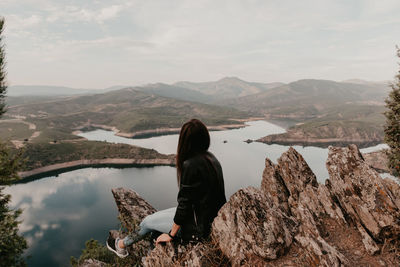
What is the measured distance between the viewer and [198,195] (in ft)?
15.7

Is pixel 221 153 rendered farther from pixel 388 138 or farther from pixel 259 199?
pixel 259 199

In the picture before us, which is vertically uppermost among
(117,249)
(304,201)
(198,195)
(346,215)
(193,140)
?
(193,140)

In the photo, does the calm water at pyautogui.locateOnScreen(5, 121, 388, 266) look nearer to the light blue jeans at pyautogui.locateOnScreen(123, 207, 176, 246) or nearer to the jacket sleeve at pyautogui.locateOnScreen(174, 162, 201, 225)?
the light blue jeans at pyautogui.locateOnScreen(123, 207, 176, 246)

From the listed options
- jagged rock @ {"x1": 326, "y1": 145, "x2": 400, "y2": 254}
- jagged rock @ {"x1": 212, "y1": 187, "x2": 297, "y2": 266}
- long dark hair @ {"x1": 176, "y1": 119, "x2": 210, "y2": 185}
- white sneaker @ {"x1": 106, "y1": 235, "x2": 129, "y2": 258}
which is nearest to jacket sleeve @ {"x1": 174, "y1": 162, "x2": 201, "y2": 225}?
long dark hair @ {"x1": 176, "y1": 119, "x2": 210, "y2": 185}

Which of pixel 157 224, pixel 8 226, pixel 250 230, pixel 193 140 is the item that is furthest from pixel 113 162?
pixel 193 140

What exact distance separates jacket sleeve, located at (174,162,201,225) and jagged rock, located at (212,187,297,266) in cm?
120

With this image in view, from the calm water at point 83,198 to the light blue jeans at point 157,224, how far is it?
50554mm

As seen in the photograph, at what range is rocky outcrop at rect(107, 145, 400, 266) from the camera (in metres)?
5.04

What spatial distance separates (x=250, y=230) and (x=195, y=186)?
2.15m

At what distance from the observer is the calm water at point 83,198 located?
6481 cm

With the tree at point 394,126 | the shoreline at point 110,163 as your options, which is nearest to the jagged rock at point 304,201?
the tree at point 394,126

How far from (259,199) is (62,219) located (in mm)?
94611

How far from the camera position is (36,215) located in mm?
80125

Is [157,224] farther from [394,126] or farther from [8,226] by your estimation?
[394,126]
